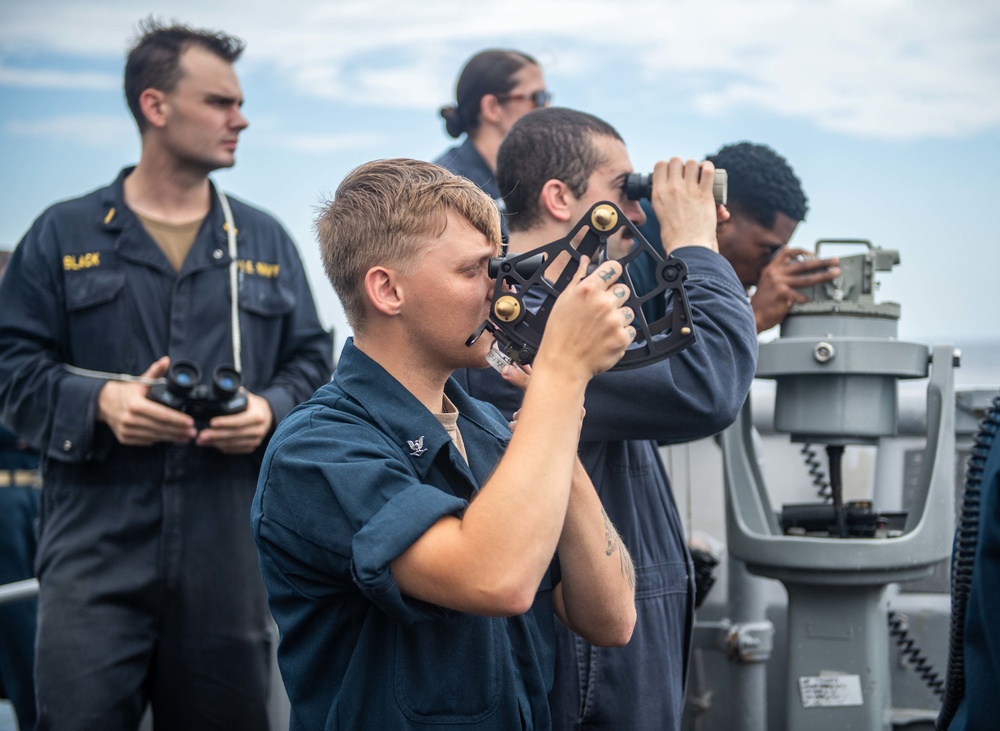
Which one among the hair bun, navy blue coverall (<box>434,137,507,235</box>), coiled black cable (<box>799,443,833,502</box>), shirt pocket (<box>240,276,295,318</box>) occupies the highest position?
the hair bun

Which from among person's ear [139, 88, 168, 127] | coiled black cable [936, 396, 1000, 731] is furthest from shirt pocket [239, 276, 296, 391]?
coiled black cable [936, 396, 1000, 731]

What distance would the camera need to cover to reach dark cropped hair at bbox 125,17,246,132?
3.23 meters

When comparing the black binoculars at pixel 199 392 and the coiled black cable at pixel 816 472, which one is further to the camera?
the coiled black cable at pixel 816 472

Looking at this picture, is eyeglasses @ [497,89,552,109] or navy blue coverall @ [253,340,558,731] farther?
eyeglasses @ [497,89,552,109]

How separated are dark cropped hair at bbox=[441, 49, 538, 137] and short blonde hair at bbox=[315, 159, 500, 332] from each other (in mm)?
2519

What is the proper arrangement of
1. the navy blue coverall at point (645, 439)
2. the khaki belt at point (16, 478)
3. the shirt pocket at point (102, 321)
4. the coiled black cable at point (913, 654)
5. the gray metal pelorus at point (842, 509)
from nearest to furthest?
the navy blue coverall at point (645, 439)
the gray metal pelorus at point (842, 509)
the shirt pocket at point (102, 321)
the coiled black cable at point (913, 654)
the khaki belt at point (16, 478)

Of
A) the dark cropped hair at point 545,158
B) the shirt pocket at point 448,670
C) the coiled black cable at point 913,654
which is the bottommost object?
the coiled black cable at point 913,654

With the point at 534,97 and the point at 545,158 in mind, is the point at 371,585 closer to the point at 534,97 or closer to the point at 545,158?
the point at 545,158

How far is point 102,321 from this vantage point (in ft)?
9.68

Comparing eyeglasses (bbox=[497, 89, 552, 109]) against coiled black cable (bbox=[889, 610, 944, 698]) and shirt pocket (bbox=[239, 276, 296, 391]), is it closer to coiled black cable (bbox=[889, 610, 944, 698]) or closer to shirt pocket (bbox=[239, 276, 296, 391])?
shirt pocket (bbox=[239, 276, 296, 391])

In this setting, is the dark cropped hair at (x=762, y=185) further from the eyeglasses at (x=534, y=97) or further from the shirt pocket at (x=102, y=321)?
the shirt pocket at (x=102, y=321)

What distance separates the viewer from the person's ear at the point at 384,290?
5.55 ft

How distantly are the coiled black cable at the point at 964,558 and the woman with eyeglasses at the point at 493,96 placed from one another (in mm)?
2670

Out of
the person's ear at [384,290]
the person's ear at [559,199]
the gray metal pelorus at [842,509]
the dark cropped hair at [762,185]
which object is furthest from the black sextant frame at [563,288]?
the dark cropped hair at [762,185]
